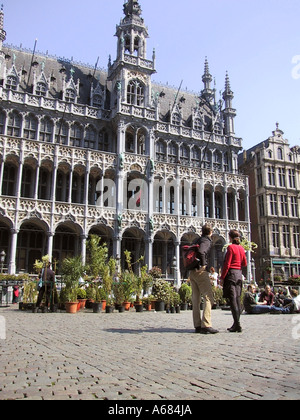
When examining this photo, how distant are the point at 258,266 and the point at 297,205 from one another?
8.69 m

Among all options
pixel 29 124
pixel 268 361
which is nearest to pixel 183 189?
pixel 29 124

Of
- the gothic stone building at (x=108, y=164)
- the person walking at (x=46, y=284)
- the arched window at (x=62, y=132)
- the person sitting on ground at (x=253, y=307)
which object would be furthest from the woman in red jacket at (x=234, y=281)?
the arched window at (x=62, y=132)

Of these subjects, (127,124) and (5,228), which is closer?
(5,228)

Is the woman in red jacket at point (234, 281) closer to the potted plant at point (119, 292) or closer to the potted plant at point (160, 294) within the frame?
the potted plant at point (160, 294)

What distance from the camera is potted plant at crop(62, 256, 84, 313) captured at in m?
14.2

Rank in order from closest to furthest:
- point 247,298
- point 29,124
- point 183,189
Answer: point 247,298, point 29,124, point 183,189

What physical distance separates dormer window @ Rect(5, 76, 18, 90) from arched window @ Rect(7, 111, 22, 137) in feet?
8.16

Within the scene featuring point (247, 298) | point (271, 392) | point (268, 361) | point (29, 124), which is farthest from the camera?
point (29, 124)

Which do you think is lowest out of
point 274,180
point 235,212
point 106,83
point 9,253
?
point 9,253

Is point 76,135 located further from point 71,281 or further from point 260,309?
point 260,309

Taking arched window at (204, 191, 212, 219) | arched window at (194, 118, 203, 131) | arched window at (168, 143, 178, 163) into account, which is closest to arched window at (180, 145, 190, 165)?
arched window at (168, 143, 178, 163)

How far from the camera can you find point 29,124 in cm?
3134

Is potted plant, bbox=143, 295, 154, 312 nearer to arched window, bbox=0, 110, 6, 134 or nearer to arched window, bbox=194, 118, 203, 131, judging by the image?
arched window, bbox=0, 110, 6, 134
